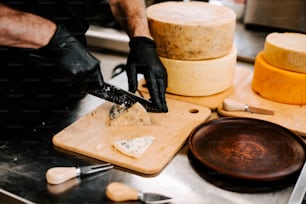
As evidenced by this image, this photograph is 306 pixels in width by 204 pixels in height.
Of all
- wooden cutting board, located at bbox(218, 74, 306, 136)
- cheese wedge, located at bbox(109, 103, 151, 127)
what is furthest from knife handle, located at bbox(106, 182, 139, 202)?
wooden cutting board, located at bbox(218, 74, 306, 136)

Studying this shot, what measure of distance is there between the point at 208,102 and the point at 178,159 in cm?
35

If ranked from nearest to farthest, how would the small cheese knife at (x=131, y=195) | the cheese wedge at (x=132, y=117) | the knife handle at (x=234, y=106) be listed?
the small cheese knife at (x=131, y=195) < the cheese wedge at (x=132, y=117) < the knife handle at (x=234, y=106)

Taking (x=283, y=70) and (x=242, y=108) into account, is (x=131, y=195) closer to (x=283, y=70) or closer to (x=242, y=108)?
(x=242, y=108)

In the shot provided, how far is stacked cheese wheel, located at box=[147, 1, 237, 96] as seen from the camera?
1.37 m

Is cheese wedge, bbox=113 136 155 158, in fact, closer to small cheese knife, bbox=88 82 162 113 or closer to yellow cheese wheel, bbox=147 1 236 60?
small cheese knife, bbox=88 82 162 113

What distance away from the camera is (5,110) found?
4.75 ft

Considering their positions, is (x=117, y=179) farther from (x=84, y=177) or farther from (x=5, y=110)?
(x=5, y=110)

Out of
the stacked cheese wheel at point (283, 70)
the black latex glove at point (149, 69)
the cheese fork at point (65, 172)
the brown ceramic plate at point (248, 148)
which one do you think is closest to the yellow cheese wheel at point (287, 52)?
the stacked cheese wheel at point (283, 70)

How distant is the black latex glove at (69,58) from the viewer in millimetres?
1152

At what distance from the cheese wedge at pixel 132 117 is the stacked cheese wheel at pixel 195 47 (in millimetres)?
254

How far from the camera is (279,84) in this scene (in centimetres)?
140

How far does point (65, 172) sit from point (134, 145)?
0.21m

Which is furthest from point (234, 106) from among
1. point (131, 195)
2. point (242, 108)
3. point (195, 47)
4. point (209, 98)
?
point (131, 195)

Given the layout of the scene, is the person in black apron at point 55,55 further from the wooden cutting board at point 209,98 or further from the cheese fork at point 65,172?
the cheese fork at point 65,172
